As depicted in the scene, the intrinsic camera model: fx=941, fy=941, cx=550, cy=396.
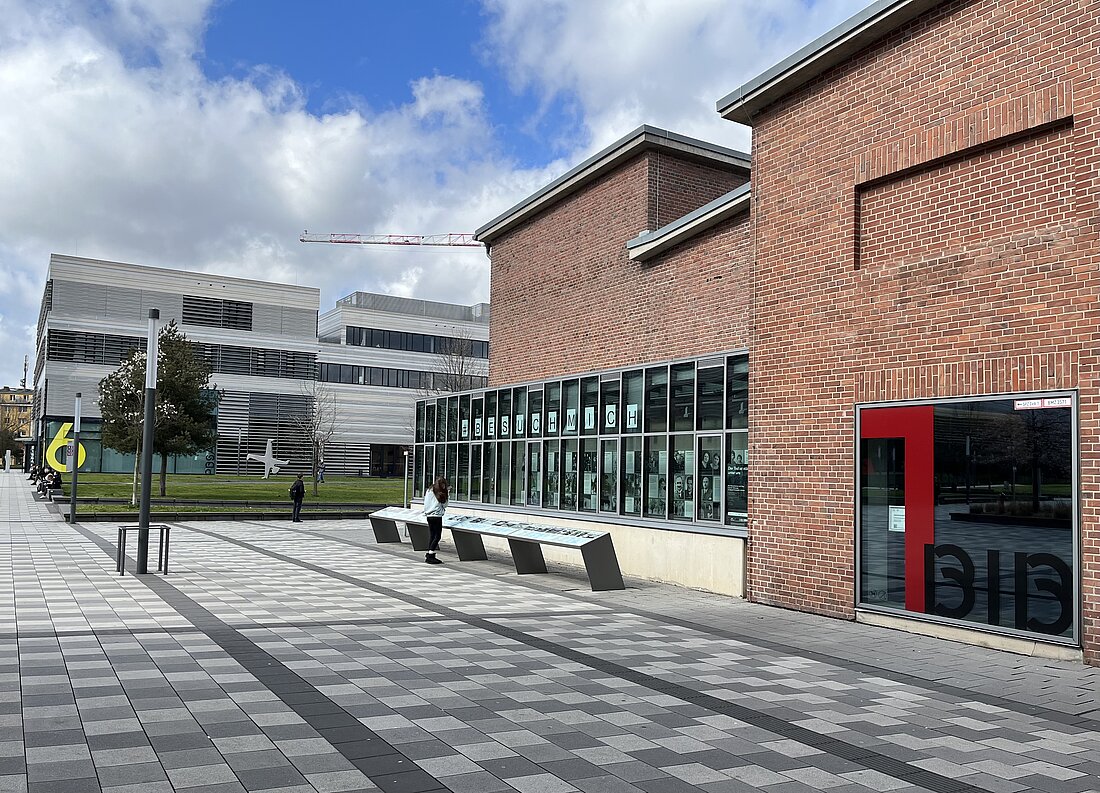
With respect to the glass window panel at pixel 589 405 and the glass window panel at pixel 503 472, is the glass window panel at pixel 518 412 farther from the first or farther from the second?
the glass window panel at pixel 589 405

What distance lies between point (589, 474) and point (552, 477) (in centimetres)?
149

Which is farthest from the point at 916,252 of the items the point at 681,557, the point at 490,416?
the point at 490,416

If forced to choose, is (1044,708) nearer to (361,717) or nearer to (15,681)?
(361,717)

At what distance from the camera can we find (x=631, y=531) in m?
15.6

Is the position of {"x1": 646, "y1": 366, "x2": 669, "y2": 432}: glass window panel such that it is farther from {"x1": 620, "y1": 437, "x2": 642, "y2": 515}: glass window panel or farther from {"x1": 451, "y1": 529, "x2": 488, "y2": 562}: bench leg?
{"x1": 451, "y1": 529, "x2": 488, "y2": 562}: bench leg

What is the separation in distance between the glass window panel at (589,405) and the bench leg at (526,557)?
8.64 feet

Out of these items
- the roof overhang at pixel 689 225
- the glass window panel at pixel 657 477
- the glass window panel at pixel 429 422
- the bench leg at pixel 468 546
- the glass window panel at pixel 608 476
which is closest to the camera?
the roof overhang at pixel 689 225

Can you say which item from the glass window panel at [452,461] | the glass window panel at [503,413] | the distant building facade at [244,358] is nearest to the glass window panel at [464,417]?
the glass window panel at [452,461]

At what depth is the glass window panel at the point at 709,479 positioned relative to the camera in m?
14.1

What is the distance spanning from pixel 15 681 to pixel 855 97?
35.0 ft

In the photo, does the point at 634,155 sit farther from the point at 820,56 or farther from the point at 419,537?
the point at 419,537

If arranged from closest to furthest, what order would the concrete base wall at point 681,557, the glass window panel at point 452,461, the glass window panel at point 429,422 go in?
the concrete base wall at point 681,557 < the glass window panel at point 452,461 < the glass window panel at point 429,422

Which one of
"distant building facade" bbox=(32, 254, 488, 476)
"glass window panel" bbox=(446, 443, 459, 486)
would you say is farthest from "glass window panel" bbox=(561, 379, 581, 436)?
"distant building facade" bbox=(32, 254, 488, 476)

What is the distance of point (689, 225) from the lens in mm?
15953
